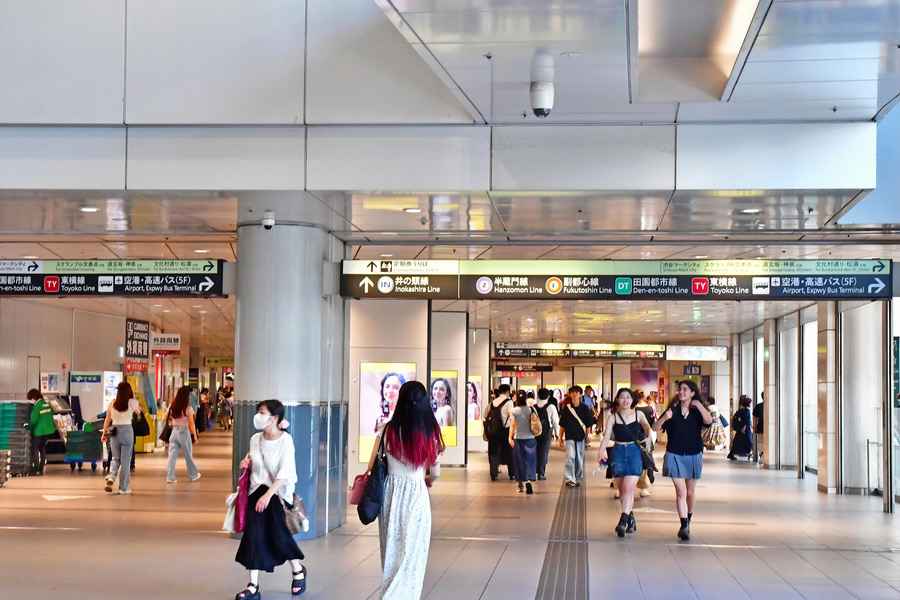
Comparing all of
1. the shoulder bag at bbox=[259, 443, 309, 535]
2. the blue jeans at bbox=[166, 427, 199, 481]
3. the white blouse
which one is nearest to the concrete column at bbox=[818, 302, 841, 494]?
the blue jeans at bbox=[166, 427, 199, 481]

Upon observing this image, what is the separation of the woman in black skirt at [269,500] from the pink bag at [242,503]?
0.09 ft

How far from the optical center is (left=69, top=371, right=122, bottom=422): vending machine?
23.8 meters

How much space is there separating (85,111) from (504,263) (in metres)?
4.50

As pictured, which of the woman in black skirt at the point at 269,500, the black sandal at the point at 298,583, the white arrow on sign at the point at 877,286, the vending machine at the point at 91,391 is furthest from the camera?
the vending machine at the point at 91,391

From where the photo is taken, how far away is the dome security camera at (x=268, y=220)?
10729 mm

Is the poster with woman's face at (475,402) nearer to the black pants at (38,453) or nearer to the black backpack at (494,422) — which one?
the black backpack at (494,422)

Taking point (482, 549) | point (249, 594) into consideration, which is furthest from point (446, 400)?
point (249, 594)

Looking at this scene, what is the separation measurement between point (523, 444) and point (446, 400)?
517 cm

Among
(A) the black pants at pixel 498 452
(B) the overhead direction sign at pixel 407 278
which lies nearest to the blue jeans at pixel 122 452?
(B) the overhead direction sign at pixel 407 278

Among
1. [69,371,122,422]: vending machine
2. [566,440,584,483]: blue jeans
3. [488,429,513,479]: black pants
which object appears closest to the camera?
[566,440,584,483]: blue jeans

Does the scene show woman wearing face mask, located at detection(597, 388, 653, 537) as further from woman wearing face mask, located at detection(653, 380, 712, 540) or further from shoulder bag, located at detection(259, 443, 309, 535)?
shoulder bag, located at detection(259, 443, 309, 535)

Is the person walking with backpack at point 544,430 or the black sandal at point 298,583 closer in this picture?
the black sandal at point 298,583

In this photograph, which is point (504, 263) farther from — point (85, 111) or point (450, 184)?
point (85, 111)

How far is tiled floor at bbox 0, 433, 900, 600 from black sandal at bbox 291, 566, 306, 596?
0.35 feet
